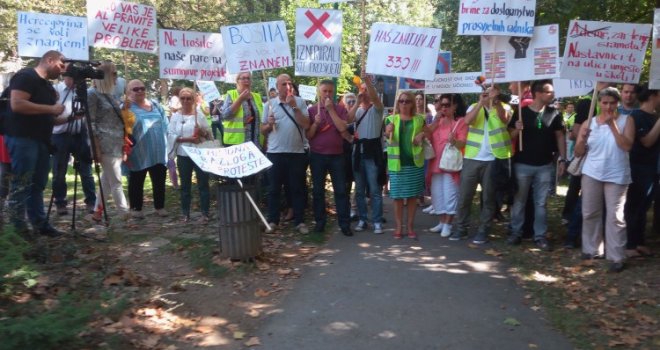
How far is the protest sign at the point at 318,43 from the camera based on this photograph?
A: 7.86 metres

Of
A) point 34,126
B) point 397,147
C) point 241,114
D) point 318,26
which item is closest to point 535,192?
point 397,147

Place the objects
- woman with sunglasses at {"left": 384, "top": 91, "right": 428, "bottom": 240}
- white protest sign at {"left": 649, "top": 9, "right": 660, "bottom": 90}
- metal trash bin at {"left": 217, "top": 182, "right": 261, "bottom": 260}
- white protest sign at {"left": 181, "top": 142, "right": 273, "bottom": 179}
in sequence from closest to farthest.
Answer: white protest sign at {"left": 649, "top": 9, "right": 660, "bottom": 90}, metal trash bin at {"left": 217, "top": 182, "right": 261, "bottom": 260}, white protest sign at {"left": 181, "top": 142, "right": 273, "bottom": 179}, woman with sunglasses at {"left": 384, "top": 91, "right": 428, "bottom": 240}

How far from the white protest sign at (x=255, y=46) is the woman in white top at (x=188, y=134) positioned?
0.81 meters

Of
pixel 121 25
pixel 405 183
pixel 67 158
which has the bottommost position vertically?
pixel 405 183

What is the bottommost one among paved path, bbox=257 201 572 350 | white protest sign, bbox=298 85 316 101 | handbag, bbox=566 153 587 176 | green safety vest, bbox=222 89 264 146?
paved path, bbox=257 201 572 350

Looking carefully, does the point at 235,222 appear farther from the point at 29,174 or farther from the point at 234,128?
the point at 234,128

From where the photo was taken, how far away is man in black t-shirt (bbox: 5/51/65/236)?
19.8ft

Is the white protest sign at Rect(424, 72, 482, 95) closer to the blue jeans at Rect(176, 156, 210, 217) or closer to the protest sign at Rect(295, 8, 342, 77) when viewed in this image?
the protest sign at Rect(295, 8, 342, 77)

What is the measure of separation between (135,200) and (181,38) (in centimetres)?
250

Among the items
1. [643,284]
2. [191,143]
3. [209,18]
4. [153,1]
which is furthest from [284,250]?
[209,18]

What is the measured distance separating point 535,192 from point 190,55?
519 centimetres

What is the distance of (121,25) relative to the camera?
812cm

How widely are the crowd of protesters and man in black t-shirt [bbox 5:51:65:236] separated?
2cm

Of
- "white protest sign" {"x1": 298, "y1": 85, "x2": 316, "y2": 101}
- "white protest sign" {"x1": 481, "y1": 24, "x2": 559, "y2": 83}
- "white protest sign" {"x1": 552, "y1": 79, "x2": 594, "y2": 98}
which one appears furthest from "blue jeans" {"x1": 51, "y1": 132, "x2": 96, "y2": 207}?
"white protest sign" {"x1": 298, "y1": 85, "x2": 316, "y2": 101}
